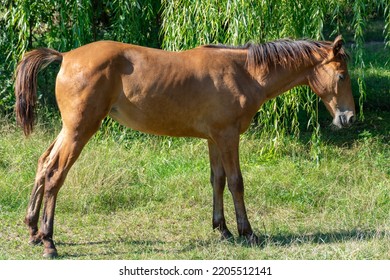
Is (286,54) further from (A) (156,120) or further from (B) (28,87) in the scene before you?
(B) (28,87)

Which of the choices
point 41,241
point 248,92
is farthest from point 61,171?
point 248,92

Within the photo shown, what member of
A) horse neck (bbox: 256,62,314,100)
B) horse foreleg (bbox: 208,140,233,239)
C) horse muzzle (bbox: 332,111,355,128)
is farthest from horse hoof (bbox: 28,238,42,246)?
horse muzzle (bbox: 332,111,355,128)

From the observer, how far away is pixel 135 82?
6359mm

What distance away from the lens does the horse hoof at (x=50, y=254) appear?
19.8 ft

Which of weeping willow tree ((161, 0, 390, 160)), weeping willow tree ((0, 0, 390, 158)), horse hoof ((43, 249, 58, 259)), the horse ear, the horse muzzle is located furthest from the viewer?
weeping willow tree ((0, 0, 390, 158))

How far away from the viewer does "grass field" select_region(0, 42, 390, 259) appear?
634cm

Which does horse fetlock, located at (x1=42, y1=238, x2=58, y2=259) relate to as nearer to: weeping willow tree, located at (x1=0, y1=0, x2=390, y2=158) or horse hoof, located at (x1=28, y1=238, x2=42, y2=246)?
horse hoof, located at (x1=28, y1=238, x2=42, y2=246)

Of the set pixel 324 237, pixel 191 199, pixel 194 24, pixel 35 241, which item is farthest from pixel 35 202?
pixel 194 24

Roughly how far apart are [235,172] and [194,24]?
8.99ft

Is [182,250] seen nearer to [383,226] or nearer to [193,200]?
[193,200]

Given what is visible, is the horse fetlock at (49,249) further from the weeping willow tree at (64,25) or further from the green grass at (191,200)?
the weeping willow tree at (64,25)

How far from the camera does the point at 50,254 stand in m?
6.05

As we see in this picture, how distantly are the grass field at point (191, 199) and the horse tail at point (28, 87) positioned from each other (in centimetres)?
113

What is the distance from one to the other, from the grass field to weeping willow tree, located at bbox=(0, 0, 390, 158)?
0.62 m
